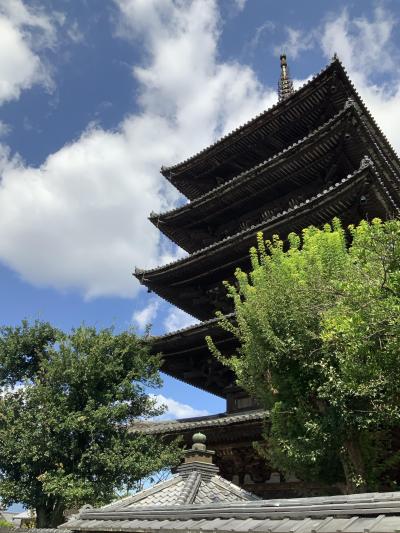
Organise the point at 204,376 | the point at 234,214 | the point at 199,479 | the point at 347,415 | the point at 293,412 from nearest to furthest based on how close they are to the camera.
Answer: the point at 199,479 < the point at 347,415 < the point at 293,412 < the point at 204,376 < the point at 234,214

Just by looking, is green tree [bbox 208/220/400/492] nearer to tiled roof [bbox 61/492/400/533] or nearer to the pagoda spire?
tiled roof [bbox 61/492/400/533]

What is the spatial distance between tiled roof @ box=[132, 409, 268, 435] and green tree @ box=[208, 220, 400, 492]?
1770 mm

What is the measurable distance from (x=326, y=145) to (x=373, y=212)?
113 inches

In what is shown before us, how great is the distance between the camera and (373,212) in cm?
1409

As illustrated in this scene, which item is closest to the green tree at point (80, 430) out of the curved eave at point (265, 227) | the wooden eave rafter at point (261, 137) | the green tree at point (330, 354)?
the curved eave at point (265, 227)

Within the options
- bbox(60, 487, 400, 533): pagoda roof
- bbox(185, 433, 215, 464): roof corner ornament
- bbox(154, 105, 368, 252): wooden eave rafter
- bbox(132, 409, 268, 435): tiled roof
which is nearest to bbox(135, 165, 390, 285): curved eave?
bbox(154, 105, 368, 252): wooden eave rafter

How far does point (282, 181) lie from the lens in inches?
656

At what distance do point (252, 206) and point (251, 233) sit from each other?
11.5 ft

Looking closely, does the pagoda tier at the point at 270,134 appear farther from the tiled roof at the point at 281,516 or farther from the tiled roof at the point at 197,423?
the tiled roof at the point at 281,516

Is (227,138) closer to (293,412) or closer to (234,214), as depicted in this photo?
(234,214)

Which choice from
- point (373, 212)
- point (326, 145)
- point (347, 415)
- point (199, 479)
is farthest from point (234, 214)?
point (199, 479)

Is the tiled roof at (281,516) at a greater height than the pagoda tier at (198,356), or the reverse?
the pagoda tier at (198,356)

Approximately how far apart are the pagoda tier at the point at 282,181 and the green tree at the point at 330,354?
22.2 feet

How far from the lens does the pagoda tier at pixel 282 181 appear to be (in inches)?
591
